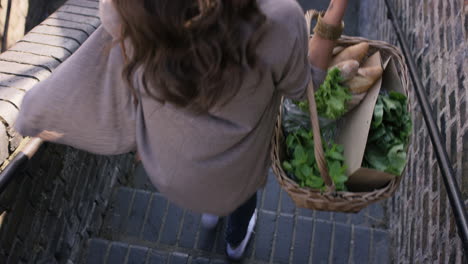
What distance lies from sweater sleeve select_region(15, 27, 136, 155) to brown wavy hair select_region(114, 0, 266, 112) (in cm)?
17

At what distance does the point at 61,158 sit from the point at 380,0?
9.95 ft

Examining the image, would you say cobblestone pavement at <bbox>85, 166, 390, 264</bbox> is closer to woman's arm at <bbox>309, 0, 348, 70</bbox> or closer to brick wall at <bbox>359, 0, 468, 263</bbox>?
brick wall at <bbox>359, 0, 468, 263</bbox>

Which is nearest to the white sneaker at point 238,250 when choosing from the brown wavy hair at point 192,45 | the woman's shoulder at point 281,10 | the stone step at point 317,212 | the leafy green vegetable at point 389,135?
the stone step at point 317,212

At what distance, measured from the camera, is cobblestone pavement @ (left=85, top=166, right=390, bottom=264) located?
2547 mm

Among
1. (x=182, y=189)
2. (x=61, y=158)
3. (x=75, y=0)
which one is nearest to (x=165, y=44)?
(x=182, y=189)

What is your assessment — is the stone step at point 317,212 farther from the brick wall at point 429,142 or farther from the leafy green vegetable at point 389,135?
the leafy green vegetable at point 389,135

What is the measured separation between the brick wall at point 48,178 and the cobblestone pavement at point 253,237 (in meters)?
0.17

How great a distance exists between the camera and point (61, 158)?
6.84ft

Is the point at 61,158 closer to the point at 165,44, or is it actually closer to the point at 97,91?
the point at 97,91

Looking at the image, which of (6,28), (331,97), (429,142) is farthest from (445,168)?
(6,28)

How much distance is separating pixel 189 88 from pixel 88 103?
1.55 feet

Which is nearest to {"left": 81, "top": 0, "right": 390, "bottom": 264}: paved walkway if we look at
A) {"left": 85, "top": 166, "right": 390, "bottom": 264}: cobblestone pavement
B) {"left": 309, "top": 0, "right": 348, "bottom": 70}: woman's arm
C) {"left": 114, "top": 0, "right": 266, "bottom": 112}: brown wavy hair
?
{"left": 85, "top": 166, "right": 390, "bottom": 264}: cobblestone pavement

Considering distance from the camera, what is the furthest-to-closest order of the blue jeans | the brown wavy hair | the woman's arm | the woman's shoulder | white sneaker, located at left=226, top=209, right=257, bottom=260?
white sneaker, located at left=226, top=209, right=257, bottom=260 → the blue jeans → the woman's arm → the woman's shoulder → the brown wavy hair

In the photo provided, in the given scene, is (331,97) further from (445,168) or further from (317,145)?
(445,168)
